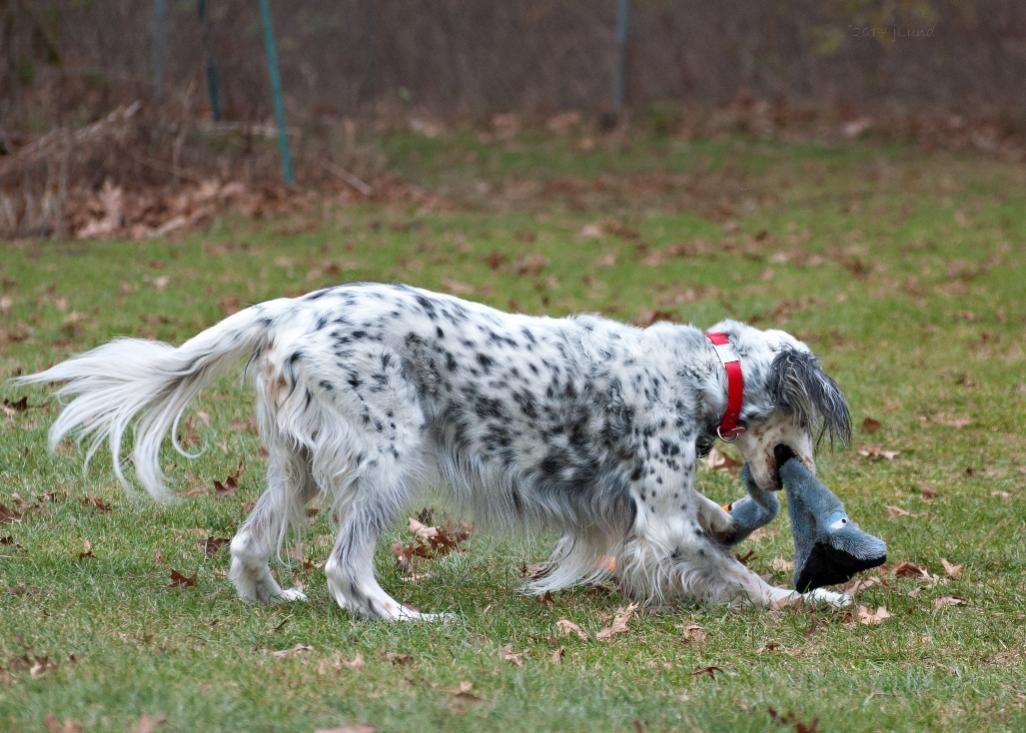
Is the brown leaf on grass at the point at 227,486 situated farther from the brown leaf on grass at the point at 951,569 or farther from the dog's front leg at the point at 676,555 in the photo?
the brown leaf on grass at the point at 951,569

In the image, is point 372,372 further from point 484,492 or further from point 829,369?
point 829,369

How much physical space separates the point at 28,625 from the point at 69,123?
1086cm

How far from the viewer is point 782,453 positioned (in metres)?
5.85

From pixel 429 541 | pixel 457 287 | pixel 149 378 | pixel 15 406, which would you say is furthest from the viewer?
pixel 457 287

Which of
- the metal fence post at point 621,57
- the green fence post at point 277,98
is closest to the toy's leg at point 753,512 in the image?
the green fence post at point 277,98

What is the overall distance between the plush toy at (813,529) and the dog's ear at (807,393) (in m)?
0.21

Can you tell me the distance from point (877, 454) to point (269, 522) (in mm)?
3926

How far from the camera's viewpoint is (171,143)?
1524 centimetres

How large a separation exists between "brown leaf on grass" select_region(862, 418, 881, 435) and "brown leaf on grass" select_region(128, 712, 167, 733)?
5438mm

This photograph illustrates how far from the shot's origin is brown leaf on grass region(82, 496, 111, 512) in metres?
6.34

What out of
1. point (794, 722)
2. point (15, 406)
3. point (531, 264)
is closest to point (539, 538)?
point (794, 722)

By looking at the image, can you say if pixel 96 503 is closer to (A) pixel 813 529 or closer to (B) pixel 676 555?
(B) pixel 676 555

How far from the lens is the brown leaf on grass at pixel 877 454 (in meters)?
7.83

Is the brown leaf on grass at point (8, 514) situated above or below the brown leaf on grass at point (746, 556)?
above
